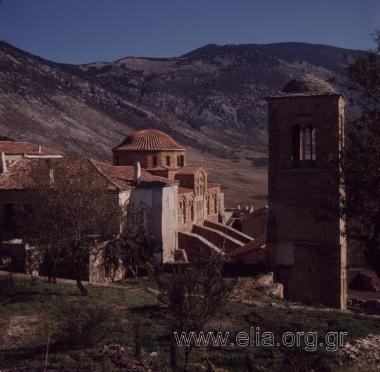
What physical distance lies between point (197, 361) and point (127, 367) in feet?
5.55

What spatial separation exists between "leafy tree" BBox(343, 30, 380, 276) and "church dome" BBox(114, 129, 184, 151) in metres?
18.9

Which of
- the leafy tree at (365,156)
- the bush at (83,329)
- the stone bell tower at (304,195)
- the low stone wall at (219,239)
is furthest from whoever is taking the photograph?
the low stone wall at (219,239)

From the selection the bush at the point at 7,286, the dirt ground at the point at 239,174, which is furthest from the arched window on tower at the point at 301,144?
the dirt ground at the point at 239,174

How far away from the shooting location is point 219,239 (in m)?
29.3

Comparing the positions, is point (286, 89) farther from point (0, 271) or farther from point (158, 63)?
point (158, 63)

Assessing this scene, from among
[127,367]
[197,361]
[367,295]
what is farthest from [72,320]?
[367,295]

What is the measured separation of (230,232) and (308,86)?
39.9 feet

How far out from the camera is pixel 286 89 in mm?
22062

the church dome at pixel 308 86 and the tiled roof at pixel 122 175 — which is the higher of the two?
the church dome at pixel 308 86

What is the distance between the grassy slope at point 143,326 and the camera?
10969 millimetres

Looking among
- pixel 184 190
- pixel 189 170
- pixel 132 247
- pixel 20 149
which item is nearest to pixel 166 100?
pixel 20 149

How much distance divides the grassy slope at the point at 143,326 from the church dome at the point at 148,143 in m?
12.9

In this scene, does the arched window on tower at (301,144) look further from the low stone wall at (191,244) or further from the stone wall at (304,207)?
the low stone wall at (191,244)

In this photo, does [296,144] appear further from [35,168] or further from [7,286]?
[7,286]
